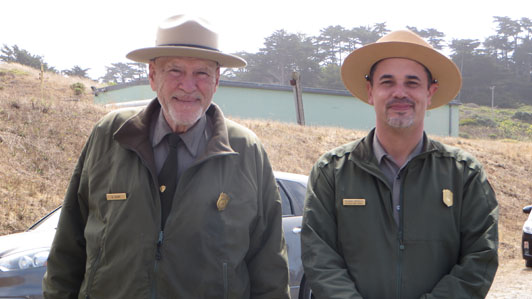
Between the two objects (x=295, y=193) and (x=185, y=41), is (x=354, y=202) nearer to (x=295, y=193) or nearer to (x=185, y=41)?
(x=185, y=41)

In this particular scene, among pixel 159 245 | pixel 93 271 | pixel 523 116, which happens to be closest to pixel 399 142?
pixel 159 245

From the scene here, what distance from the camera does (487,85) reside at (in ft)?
255

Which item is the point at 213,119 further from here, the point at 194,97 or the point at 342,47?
the point at 342,47

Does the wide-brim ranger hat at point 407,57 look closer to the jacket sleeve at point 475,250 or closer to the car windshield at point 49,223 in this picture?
the jacket sleeve at point 475,250

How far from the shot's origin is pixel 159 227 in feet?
8.46

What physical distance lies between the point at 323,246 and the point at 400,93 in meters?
0.86

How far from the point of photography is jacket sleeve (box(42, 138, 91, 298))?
Result: 2717 mm

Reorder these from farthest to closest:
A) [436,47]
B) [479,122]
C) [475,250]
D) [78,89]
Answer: [436,47] → [479,122] → [78,89] → [475,250]

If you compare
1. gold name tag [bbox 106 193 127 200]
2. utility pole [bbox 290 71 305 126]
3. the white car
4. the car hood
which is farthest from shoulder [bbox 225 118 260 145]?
utility pole [bbox 290 71 305 126]

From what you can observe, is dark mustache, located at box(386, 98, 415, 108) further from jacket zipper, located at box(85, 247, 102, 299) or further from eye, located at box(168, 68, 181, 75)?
jacket zipper, located at box(85, 247, 102, 299)

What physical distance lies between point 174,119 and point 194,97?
0.15 metres

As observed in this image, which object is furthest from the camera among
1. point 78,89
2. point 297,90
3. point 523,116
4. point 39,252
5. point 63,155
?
point 523,116

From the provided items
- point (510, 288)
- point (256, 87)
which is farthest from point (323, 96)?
point (510, 288)

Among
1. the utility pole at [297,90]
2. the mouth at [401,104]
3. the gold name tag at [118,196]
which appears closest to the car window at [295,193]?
the mouth at [401,104]
